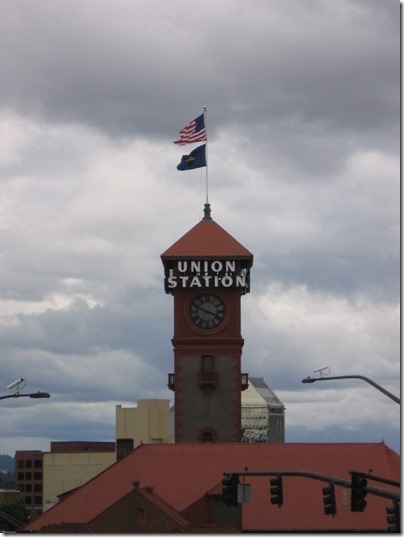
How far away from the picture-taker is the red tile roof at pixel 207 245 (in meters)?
102

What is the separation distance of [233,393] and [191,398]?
3.18 metres

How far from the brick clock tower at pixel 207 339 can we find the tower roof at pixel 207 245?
76 millimetres

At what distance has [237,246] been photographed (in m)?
103

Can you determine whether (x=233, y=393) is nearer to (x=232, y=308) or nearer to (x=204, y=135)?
(x=232, y=308)

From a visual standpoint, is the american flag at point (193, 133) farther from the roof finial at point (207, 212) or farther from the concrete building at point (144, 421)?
the concrete building at point (144, 421)

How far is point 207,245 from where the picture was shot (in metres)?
103

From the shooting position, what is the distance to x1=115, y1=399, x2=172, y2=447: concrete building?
180 metres

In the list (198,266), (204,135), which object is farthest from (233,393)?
(204,135)

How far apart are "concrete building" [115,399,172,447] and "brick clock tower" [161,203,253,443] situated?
78.4m

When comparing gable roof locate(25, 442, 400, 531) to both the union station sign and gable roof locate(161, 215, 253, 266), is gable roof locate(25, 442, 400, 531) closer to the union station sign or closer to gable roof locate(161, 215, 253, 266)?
the union station sign

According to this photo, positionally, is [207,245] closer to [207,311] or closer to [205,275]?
[205,275]

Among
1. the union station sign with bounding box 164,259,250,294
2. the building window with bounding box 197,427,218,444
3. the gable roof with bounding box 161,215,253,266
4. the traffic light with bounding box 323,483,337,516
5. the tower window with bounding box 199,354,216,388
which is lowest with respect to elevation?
the traffic light with bounding box 323,483,337,516

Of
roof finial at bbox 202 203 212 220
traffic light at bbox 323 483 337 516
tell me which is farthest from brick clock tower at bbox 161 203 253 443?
traffic light at bbox 323 483 337 516

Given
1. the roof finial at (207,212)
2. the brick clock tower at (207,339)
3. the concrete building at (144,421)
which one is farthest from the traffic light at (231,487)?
the concrete building at (144,421)
